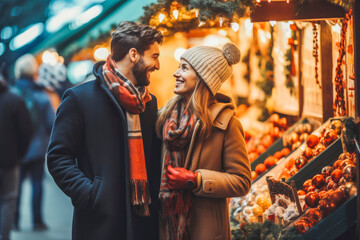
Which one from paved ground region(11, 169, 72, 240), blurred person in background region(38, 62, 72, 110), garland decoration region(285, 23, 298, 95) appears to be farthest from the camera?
blurred person in background region(38, 62, 72, 110)

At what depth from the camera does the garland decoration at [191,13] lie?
4238 millimetres

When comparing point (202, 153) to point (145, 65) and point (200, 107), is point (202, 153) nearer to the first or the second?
point (200, 107)

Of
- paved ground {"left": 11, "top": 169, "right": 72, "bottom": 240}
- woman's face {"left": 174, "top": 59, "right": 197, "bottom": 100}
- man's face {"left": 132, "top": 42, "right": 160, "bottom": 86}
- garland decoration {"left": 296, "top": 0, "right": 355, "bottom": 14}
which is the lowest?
paved ground {"left": 11, "top": 169, "right": 72, "bottom": 240}

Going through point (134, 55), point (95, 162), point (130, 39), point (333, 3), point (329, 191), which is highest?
point (333, 3)

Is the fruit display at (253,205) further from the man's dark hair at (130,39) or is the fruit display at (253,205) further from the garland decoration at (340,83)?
the man's dark hair at (130,39)

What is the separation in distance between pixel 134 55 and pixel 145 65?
0.34 feet

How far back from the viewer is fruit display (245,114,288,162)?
6.82 meters

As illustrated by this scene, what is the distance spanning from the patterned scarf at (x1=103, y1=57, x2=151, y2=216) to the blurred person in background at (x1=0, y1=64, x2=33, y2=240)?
11.9 ft

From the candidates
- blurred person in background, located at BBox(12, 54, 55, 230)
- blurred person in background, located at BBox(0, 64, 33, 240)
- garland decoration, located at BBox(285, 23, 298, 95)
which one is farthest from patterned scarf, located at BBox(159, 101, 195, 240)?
blurred person in background, located at BBox(12, 54, 55, 230)

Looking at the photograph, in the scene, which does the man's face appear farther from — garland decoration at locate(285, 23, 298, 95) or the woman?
garland decoration at locate(285, 23, 298, 95)

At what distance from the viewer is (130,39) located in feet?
13.2

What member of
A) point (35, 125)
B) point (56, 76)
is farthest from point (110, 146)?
point (56, 76)

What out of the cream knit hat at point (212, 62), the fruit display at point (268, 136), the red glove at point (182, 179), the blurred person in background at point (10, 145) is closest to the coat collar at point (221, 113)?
the cream knit hat at point (212, 62)

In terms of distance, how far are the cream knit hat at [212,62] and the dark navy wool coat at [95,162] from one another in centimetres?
60
